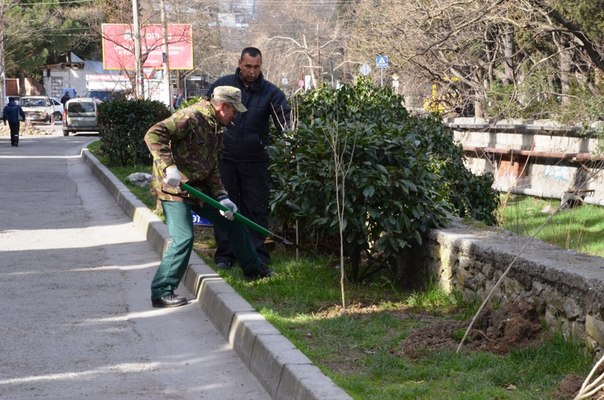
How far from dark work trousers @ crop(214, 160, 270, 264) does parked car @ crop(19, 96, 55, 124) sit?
5066cm

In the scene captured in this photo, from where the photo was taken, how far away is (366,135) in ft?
27.2

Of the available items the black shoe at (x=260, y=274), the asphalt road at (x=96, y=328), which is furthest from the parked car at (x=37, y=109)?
the black shoe at (x=260, y=274)

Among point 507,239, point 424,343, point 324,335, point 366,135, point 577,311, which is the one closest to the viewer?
point 577,311

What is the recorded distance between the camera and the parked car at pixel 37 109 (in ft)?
191

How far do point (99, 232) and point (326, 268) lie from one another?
4.71 m

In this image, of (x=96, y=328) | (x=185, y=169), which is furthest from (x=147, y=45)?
(x=96, y=328)

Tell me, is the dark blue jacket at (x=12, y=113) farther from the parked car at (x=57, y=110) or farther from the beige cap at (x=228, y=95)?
the beige cap at (x=228, y=95)

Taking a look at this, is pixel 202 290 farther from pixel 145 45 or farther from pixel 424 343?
pixel 145 45

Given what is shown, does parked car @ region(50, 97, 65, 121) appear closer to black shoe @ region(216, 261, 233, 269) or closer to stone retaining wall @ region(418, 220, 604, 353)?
black shoe @ region(216, 261, 233, 269)

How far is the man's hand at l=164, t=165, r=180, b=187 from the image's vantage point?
7.64 m

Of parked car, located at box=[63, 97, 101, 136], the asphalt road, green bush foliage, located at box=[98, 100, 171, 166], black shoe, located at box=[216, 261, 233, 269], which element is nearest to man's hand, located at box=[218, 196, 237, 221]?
the asphalt road

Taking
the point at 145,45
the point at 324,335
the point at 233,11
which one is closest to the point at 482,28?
the point at 324,335

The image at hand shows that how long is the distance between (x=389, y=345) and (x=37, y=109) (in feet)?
181

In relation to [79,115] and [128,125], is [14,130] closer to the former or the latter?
[79,115]
